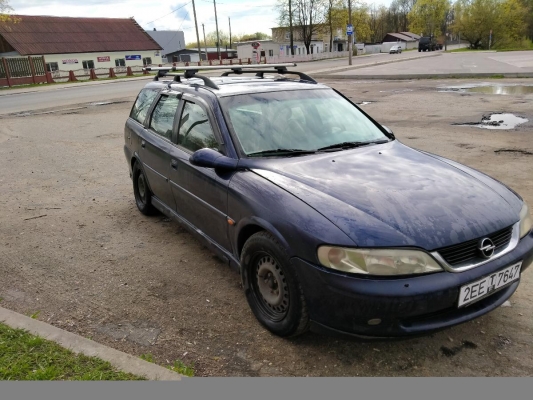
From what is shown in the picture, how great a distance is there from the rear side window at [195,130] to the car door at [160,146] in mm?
247

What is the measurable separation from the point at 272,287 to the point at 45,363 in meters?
1.44

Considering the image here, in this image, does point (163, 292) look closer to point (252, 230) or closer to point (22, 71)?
point (252, 230)

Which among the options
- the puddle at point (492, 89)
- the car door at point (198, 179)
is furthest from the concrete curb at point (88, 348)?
the puddle at point (492, 89)

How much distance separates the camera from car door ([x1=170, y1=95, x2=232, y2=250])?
3475 mm

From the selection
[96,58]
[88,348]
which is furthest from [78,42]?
[88,348]

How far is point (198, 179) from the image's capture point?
3738 millimetres

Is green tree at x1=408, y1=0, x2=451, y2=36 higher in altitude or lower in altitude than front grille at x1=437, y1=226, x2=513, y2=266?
higher

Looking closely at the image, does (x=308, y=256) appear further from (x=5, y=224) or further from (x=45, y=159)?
(x=45, y=159)

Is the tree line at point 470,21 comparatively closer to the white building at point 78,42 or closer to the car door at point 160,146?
the white building at point 78,42

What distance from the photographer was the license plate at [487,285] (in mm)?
2521

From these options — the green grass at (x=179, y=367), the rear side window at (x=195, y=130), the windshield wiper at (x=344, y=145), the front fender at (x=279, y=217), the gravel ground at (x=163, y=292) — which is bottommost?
the gravel ground at (x=163, y=292)

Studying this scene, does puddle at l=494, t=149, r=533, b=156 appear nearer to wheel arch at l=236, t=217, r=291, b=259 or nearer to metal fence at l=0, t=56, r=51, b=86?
wheel arch at l=236, t=217, r=291, b=259

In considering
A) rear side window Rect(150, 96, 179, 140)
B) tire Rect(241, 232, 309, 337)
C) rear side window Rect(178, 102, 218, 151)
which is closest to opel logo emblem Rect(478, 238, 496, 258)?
tire Rect(241, 232, 309, 337)

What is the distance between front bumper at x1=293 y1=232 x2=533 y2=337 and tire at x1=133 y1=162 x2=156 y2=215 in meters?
3.14
